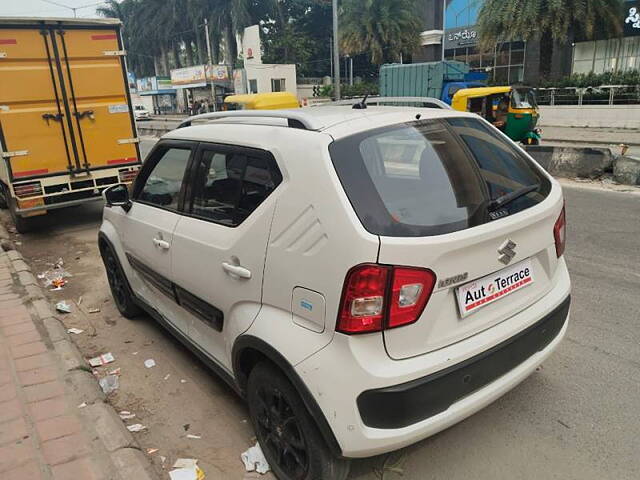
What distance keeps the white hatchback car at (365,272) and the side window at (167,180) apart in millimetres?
274

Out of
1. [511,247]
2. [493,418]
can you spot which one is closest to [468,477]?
[493,418]

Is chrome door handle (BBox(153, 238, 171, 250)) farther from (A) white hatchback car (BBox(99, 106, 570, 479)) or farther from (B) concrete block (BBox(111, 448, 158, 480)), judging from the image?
(B) concrete block (BBox(111, 448, 158, 480))

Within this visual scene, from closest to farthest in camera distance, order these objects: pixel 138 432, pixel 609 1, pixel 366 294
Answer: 1. pixel 366 294
2. pixel 138 432
3. pixel 609 1

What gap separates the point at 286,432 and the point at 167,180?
1941mm

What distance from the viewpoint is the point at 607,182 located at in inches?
374

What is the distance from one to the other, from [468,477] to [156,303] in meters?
2.43

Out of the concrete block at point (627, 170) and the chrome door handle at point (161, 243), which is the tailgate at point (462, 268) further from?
the concrete block at point (627, 170)

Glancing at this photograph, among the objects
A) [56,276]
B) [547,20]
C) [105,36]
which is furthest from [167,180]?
[547,20]

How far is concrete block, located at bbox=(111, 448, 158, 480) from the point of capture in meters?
2.55

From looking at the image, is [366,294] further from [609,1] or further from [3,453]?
[609,1]

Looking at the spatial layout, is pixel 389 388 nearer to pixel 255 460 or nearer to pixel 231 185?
pixel 255 460

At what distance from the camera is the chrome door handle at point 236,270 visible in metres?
2.46

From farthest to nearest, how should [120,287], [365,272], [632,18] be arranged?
[632,18]
[120,287]
[365,272]

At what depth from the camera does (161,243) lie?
3273 mm
